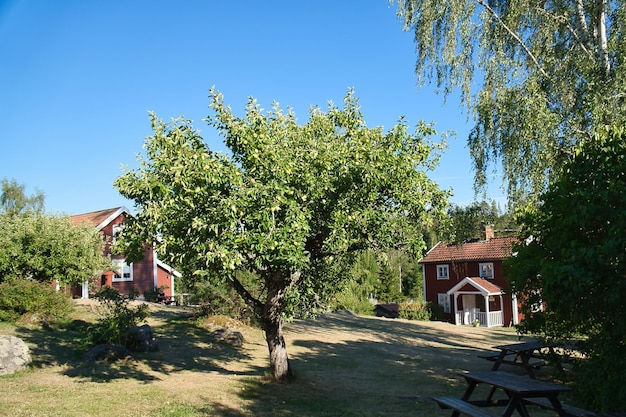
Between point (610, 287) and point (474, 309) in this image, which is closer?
point (610, 287)

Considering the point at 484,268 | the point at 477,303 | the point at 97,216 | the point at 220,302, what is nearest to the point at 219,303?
the point at 220,302

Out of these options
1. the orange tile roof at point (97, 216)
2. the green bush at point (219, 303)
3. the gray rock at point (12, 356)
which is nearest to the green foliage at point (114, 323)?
the gray rock at point (12, 356)

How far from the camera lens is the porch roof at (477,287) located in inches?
1494

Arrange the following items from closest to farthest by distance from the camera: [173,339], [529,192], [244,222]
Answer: [244,222] < [529,192] < [173,339]

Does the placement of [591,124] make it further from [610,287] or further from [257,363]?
[257,363]

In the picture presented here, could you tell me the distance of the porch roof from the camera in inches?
1494

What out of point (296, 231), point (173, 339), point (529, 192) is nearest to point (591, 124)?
point (529, 192)

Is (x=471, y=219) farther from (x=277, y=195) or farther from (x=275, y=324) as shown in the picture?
(x=277, y=195)

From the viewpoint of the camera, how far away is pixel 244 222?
9.91 metres

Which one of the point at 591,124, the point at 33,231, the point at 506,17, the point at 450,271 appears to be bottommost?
the point at 450,271

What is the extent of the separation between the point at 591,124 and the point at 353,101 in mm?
6881

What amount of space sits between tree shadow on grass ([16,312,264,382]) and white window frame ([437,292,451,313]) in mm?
26182

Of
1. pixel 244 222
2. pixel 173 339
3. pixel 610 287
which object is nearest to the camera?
pixel 610 287

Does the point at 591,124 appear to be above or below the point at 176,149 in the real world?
above
